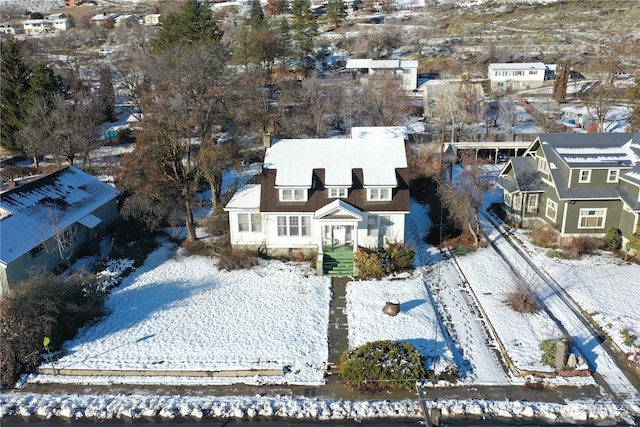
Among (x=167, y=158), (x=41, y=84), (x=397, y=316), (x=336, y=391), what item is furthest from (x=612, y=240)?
(x=41, y=84)

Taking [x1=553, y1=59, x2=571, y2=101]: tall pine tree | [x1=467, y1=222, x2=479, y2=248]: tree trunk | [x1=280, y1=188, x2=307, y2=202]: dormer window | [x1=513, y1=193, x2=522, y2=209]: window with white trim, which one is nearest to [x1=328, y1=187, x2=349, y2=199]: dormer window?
[x1=280, y1=188, x2=307, y2=202]: dormer window

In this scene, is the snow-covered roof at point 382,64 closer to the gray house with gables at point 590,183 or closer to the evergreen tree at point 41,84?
the evergreen tree at point 41,84

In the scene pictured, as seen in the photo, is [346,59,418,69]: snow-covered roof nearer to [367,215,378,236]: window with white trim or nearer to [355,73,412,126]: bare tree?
[355,73,412,126]: bare tree

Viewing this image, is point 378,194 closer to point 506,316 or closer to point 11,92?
point 506,316

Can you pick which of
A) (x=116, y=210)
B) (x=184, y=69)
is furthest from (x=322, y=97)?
(x=116, y=210)

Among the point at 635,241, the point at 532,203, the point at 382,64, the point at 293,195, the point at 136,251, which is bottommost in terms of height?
the point at 136,251

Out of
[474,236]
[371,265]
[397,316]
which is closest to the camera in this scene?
[397,316]

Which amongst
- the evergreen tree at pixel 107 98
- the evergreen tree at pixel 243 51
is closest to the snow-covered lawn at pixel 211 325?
the evergreen tree at pixel 107 98
